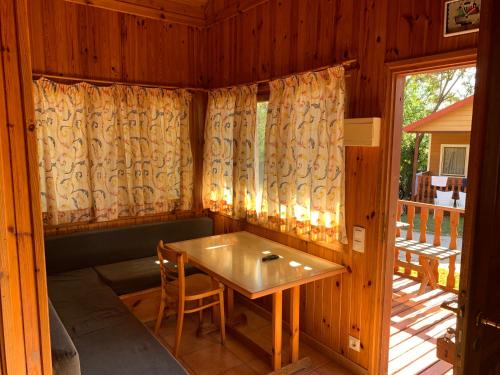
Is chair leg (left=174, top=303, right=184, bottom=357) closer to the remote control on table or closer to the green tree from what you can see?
the remote control on table

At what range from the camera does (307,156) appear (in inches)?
116

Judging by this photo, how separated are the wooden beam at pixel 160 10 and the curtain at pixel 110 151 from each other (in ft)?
2.36

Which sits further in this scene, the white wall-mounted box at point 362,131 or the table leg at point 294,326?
the table leg at point 294,326

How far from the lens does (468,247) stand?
1334 millimetres

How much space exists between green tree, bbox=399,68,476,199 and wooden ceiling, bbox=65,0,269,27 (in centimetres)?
706

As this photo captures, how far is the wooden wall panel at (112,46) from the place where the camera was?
3.35 m

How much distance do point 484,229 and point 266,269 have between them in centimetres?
158

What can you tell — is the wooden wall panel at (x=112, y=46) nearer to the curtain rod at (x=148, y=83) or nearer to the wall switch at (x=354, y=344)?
the curtain rod at (x=148, y=83)

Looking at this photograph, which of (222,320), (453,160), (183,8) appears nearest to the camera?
(222,320)

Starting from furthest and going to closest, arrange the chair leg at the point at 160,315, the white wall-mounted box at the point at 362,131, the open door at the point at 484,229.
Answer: the chair leg at the point at 160,315 → the white wall-mounted box at the point at 362,131 → the open door at the point at 484,229

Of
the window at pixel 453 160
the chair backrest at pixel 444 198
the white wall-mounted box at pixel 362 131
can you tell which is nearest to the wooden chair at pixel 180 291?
the white wall-mounted box at pixel 362 131

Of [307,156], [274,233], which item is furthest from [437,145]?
[307,156]

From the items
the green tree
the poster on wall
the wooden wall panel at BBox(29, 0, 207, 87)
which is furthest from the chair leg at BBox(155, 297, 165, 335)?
the green tree

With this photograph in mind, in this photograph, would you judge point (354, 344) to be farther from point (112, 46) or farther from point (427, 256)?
point (112, 46)
